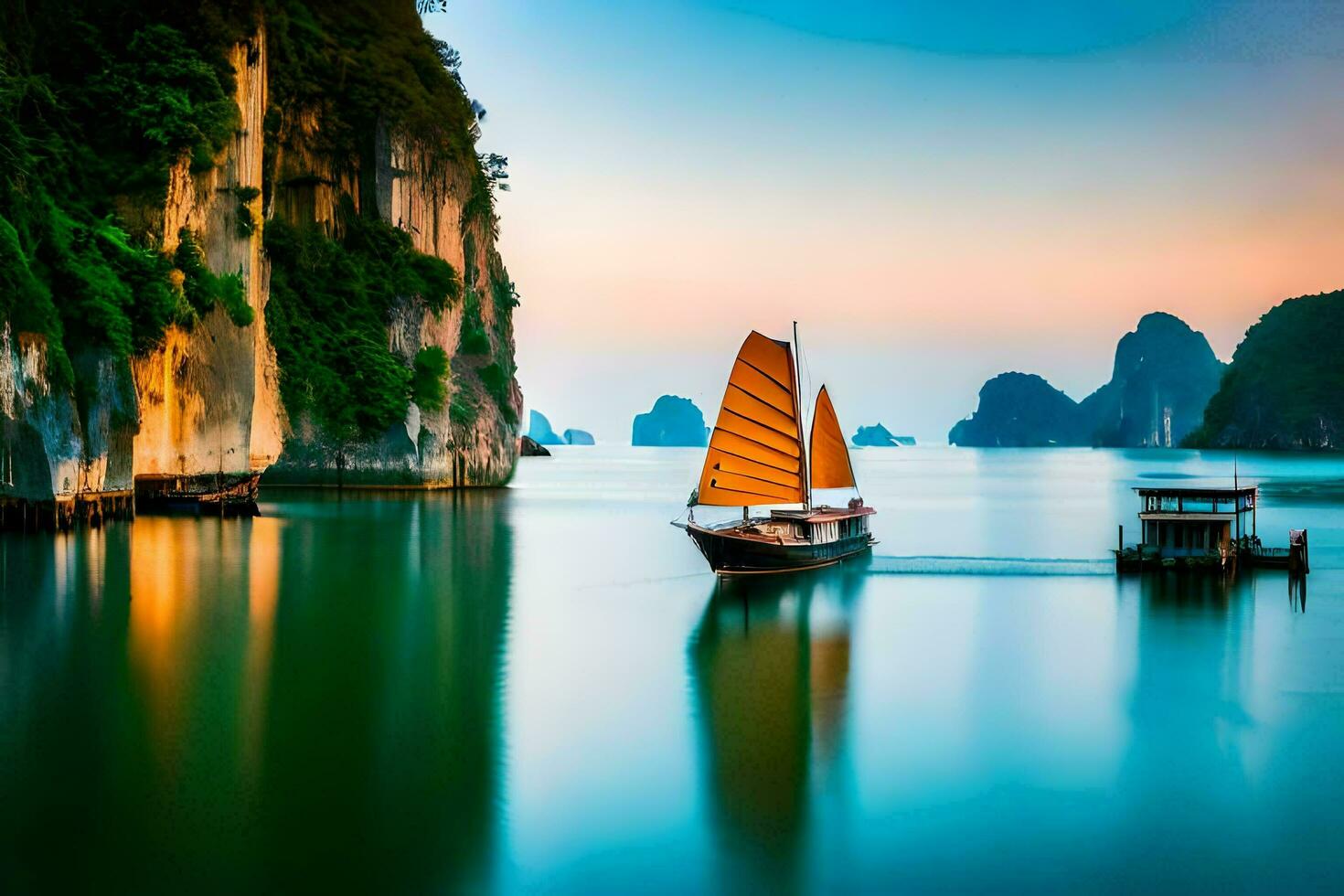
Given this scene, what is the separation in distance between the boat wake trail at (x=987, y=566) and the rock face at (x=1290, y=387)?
129125mm

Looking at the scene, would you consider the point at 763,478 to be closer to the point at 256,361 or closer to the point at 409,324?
the point at 256,361

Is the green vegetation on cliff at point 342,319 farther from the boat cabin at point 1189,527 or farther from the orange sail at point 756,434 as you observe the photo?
the boat cabin at point 1189,527

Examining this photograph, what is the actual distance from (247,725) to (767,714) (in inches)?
222

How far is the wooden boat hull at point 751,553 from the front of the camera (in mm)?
25250

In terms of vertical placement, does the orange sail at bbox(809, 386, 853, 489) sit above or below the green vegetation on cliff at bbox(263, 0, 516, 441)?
below

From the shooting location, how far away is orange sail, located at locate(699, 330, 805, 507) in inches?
1052

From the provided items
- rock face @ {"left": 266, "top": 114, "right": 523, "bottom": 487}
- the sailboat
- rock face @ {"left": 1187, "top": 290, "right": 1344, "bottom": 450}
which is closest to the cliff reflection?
the sailboat

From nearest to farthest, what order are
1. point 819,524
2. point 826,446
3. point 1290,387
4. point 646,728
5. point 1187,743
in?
point 1187,743 → point 646,728 → point 819,524 → point 826,446 → point 1290,387

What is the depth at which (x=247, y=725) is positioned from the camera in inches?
499

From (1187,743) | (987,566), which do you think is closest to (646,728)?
(1187,743)

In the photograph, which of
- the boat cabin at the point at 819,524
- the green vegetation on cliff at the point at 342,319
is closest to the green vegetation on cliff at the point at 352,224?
the green vegetation on cliff at the point at 342,319

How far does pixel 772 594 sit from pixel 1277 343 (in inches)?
5838

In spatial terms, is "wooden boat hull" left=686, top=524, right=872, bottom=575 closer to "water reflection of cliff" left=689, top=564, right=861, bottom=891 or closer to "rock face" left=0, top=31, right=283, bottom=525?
"water reflection of cliff" left=689, top=564, right=861, bottom=891

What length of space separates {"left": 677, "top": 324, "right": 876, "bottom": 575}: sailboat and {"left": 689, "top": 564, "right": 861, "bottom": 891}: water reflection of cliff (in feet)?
3.73
